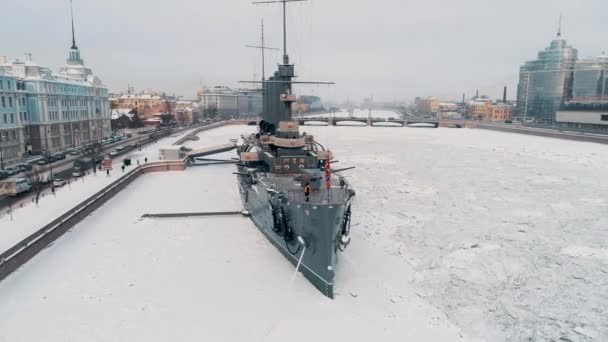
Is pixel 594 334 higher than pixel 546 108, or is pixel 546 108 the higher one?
pixel 546 108

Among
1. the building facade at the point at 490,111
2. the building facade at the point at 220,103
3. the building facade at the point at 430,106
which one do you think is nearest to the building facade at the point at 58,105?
the building facade at the point at 220,103

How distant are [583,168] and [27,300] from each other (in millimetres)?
48092

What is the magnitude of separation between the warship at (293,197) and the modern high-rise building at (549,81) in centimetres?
10141

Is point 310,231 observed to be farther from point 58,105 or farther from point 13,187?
point 58,105

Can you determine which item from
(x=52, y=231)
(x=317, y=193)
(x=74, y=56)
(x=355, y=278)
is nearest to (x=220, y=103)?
(x=74, y=56)

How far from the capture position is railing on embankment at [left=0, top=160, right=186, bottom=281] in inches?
602

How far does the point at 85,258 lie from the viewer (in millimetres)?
17391

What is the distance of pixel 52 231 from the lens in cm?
1883

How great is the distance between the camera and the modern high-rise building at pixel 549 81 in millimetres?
106062

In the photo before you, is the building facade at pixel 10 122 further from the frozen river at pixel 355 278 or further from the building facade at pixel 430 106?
the building facade at pixel 430 106

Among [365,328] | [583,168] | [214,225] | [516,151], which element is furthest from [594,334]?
[516,151]

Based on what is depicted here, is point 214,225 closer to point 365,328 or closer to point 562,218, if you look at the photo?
point 365,328

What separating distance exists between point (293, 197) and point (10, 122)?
120 ft

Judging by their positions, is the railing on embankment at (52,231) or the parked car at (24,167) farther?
the parked car at (24,167)
